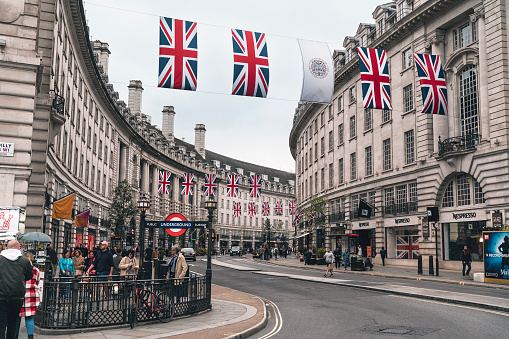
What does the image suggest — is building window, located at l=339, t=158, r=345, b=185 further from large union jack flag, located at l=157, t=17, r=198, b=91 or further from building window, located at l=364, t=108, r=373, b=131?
large union jack flag, located at l=157, t=17, r=198, b=91

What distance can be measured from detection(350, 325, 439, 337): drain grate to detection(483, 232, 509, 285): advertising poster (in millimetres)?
14891

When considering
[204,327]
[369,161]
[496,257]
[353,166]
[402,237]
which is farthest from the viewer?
[353,166]

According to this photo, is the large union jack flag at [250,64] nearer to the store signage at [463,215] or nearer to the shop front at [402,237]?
the store signage at [463,215]

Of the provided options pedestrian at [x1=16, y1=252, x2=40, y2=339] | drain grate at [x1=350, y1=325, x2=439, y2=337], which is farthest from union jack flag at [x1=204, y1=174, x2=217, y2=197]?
pedestrian at [x1=16, y1=252, x2=40, y2=339]

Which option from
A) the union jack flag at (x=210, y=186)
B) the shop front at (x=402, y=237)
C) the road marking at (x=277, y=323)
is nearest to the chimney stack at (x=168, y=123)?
the union jack flag at (x=210, y=186)

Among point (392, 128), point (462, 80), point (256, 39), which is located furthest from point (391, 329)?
point (392, 128)

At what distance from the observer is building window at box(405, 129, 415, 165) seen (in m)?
40.4

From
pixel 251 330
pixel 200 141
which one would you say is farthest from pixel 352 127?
pixel 200 141

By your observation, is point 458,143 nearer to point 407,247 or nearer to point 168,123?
point 407,247

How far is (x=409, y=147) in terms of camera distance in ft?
134

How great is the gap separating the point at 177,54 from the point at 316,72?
Answer: 5533mm

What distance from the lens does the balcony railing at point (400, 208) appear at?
4003 centimetres

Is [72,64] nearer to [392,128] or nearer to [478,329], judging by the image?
[392,128]

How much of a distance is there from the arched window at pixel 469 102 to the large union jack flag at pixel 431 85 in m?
9.94
